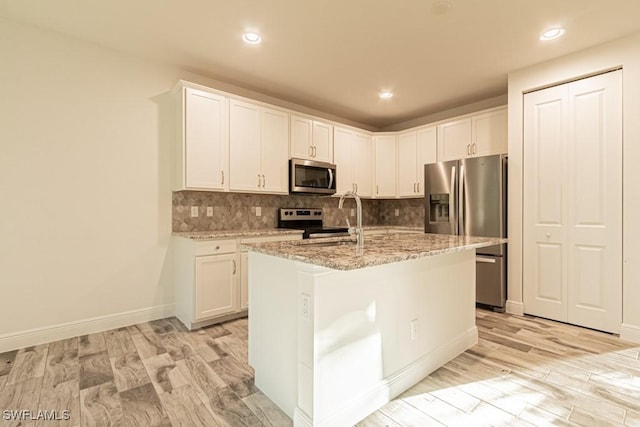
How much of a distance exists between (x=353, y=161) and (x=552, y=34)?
2.61m

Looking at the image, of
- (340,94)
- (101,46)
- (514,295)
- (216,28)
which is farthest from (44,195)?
(514,295)

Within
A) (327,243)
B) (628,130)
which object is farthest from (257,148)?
(628,130)

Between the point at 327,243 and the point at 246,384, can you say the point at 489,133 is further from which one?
the point at 246,384

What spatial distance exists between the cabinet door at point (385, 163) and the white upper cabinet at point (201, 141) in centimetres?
251

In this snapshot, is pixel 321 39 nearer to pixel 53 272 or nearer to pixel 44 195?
pixel 44 195

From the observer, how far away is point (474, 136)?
12.9 feet

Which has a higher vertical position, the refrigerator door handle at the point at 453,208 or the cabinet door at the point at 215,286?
the refrigerator door handle at the point at 453,208

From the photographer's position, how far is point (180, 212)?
10.9 feet

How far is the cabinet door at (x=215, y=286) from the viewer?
2891 millimetres

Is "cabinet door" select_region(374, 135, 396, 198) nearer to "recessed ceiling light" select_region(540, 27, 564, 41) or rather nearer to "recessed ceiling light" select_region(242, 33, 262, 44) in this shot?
"recessed ceiling light" select_region(540, 27, 564, 41)

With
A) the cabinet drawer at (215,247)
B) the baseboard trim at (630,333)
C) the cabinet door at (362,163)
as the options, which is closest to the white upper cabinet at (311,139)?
the cabinet door at (362,163)

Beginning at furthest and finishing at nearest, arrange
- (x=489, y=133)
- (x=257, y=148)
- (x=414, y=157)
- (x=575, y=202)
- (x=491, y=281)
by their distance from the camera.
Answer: (x=414, y=157)
(x=489, y=133)
(x=257, y=148)
(x=491, y=281)
(x=575, y=202)

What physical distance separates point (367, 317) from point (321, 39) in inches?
93.5

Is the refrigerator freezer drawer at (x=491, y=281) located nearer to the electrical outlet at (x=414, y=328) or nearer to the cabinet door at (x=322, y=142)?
the electrical outlet at (x=414, y=328)
